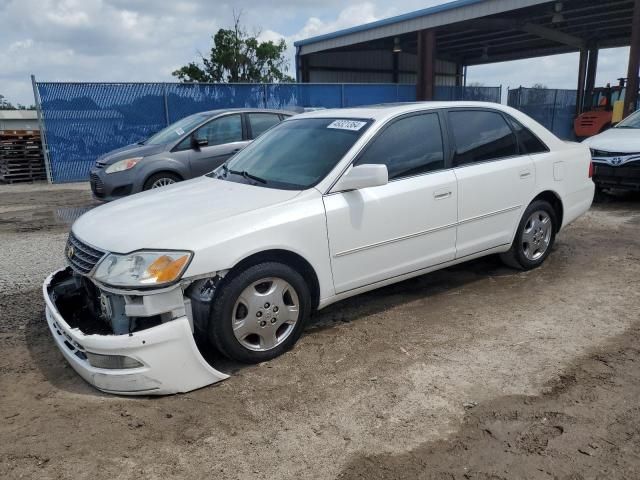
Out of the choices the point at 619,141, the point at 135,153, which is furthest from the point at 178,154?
the point at 619,141

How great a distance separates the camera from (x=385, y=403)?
3.00m

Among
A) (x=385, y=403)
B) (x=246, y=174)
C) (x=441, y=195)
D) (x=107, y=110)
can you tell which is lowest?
(x=385, y=403)

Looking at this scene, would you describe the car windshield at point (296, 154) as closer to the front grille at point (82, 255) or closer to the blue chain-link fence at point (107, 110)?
the front grille at point (82, 255)

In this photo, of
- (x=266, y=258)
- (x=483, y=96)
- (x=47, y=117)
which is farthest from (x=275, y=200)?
(x=483, y=96)

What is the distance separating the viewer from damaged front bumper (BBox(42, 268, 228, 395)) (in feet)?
9.61

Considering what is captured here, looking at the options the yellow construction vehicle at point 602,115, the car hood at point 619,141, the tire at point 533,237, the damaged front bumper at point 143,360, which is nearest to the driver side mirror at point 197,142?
the tire at point 533,237

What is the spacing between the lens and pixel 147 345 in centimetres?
293

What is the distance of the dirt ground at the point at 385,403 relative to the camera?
2514 mm

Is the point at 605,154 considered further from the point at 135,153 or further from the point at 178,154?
the point at 135,153

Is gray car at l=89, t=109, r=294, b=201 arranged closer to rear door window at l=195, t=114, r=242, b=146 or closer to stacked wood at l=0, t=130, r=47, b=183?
rear door window at l=195, t=114, r=242, b=146

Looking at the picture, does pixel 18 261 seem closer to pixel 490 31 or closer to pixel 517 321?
pixel 517 321

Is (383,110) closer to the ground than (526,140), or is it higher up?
higher up

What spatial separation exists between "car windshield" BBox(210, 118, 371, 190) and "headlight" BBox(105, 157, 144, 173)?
4127 mm

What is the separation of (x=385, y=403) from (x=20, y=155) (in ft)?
44.8
